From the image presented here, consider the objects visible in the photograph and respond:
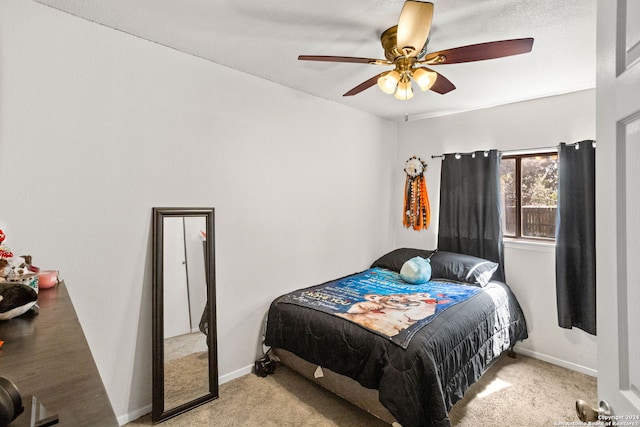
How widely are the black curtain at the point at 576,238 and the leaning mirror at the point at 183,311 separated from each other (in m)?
3.05

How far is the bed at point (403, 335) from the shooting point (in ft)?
6.13

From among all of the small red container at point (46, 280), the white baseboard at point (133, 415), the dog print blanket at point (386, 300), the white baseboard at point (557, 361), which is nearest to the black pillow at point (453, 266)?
the dog print blanket at point (386, 300)

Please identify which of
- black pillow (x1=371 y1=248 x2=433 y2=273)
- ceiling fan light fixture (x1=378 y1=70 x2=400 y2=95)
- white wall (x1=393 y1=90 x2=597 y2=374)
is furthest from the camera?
black pillow (x1=371 y1=248 x2=433 y2=273)

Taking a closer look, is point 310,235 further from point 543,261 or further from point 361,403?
point 543,261

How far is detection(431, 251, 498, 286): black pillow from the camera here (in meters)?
3.09

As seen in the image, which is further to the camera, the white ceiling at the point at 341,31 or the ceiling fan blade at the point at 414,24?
the white ceiling at the point at 341,31

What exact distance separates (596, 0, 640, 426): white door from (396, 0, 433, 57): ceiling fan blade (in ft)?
2.45

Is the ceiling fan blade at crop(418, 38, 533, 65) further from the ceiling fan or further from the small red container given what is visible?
the small red container

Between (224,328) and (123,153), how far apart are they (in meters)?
1.50

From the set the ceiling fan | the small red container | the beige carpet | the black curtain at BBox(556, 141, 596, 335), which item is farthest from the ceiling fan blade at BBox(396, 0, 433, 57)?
the beige carpet

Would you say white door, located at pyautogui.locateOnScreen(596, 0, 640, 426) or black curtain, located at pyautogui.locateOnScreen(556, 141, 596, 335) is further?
black curtain, located at pyautogui.locateOnScreen(556, 141, 596, 335)

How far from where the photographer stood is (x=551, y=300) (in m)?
3.09

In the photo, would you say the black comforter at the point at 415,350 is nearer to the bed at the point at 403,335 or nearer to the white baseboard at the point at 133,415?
the bed at the point at 403,335

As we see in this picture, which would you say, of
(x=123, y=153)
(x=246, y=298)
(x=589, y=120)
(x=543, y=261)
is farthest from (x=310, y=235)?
(x=589, y=120)
